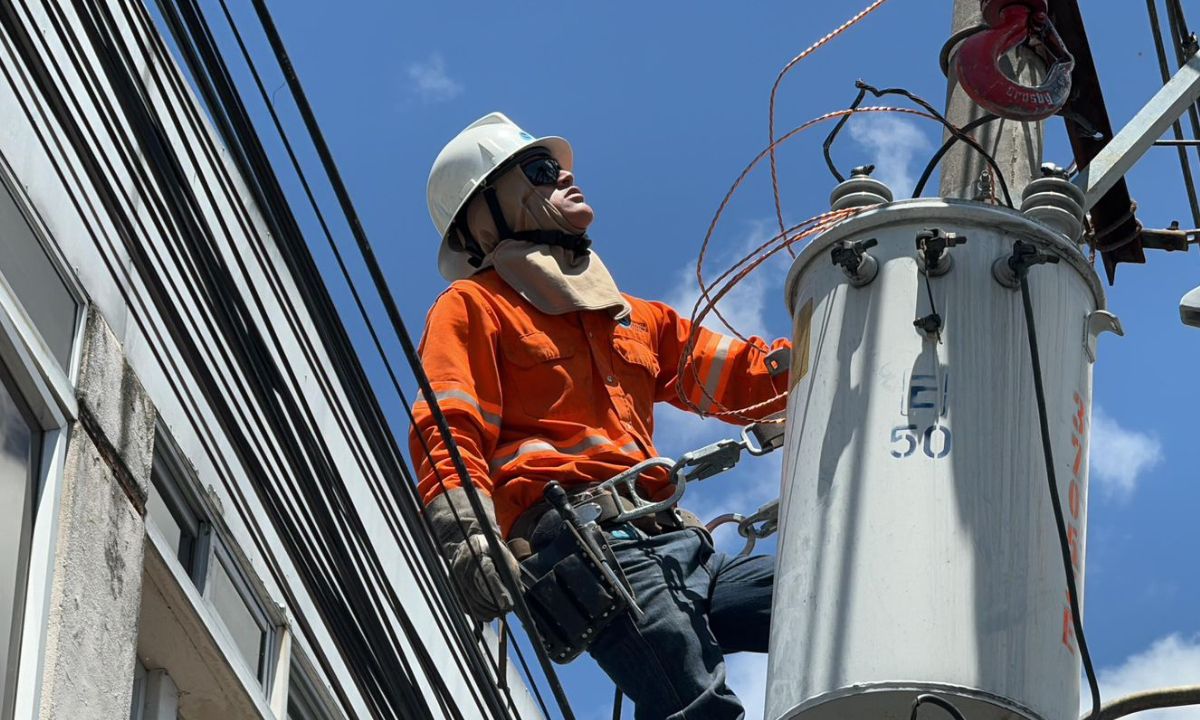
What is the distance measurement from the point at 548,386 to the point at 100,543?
1.45 metres

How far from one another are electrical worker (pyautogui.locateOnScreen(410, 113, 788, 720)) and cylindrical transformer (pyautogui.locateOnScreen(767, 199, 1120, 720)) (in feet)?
3.68

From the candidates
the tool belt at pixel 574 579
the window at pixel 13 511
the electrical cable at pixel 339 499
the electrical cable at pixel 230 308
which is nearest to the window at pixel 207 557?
the window at pixel 13 511

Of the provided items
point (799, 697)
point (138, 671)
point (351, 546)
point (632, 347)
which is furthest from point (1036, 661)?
point (138, 671)

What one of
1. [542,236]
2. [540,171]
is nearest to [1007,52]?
[542,236]

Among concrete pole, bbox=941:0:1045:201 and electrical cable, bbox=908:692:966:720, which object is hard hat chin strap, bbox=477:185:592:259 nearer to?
concrete pole, bbox=941:0:1045:201

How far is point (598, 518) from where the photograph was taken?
251 inches

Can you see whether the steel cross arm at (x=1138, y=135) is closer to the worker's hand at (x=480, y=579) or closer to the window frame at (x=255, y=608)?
the worker's hand at (x=480, y=579)

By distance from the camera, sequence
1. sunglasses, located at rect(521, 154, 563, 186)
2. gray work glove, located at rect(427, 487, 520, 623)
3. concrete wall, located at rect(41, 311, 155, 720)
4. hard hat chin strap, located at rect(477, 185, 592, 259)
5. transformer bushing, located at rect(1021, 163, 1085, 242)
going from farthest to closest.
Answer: sunglasses, located at rect(521, 154, 563, 186) < hard hat chin strap, located at rect(477, 185, 592, 259) < gray work glove, located at rect(427, 487, 520, 623) < concrete wall, located at rect(41, 311, 155, 720) < transformer bushing, located at rect(1021, 163, 1085, 242)

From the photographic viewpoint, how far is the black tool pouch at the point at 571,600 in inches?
240

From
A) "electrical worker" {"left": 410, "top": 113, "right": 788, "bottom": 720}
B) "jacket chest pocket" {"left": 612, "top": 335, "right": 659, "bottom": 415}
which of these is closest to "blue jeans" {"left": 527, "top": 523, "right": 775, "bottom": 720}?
"electrical worker" {"left": 410, "top": 113, "right": 788, "bottom": 720}

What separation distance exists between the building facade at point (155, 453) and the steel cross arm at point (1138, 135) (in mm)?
1816

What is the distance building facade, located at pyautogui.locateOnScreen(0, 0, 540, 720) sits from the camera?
4.81 meters

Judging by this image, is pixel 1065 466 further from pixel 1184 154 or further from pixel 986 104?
pixel 1184 154

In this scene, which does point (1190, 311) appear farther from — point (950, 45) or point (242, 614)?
point (242, 614)
